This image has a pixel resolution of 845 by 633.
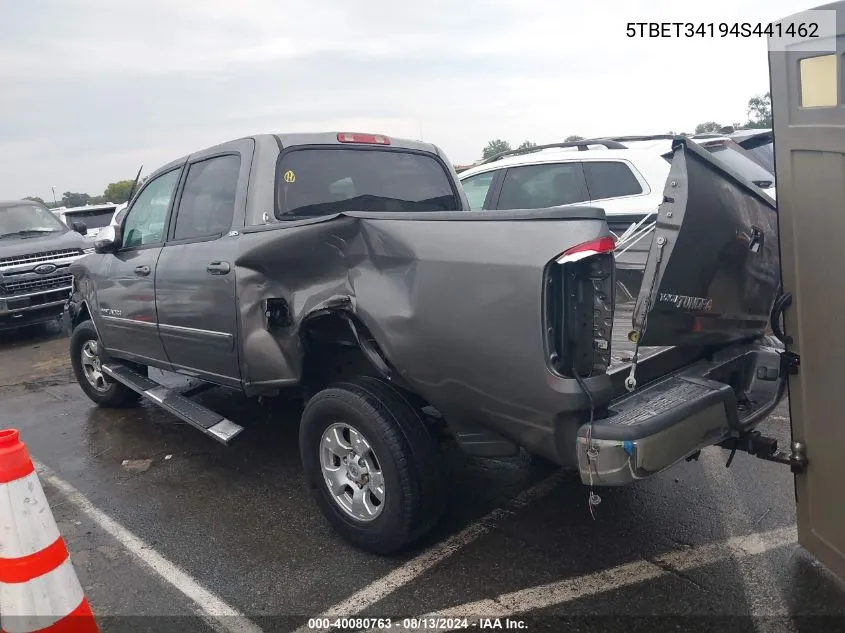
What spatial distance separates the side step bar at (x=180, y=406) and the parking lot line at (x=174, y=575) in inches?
27.6

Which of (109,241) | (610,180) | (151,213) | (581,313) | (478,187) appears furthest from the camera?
(478,187)

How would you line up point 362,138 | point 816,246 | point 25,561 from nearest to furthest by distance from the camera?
point 25,561, point 816,246, point 362,138

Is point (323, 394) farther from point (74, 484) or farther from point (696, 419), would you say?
point (74, 484)

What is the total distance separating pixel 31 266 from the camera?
387 inches

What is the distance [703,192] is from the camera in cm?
284

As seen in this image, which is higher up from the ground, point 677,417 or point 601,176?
point 601,176

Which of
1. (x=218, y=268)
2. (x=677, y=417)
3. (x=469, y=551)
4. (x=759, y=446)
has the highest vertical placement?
(x=218, y=268)

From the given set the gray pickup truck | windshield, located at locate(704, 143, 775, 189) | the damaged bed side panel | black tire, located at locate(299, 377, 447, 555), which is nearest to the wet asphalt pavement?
black tire, located at locate(299, 377, 447, 555)

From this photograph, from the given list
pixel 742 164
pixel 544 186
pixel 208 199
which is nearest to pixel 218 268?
pixel 208 199

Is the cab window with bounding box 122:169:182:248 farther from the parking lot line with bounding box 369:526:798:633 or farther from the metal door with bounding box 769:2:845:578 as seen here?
the metal door with bounding box 769:2:845:578

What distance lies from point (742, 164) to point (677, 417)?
15.7 ft

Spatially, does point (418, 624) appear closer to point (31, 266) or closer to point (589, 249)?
point (589, 249)

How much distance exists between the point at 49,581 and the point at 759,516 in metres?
3.27

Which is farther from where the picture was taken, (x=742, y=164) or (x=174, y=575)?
(x=742, y=164)
